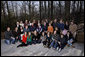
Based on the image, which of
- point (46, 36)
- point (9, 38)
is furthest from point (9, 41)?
point (46, 36)

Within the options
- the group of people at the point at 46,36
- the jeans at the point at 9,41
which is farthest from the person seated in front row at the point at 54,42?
the jeans at the point at 9,41

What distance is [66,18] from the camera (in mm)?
8570

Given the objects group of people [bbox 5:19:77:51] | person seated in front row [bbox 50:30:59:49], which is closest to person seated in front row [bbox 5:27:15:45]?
group of people [bbox 5:19:77:51]

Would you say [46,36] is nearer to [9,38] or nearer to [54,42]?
[54,42]

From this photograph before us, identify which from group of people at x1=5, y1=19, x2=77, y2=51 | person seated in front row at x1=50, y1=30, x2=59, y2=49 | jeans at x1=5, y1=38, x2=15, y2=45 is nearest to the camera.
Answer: person seated in front row at x1=50, y1=30, x2=59, y2=49

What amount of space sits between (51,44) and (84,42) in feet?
7.11

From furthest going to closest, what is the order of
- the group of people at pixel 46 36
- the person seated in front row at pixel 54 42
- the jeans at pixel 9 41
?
the jeans at pixel 9 41, the group of people at pixel 46 36, the person seated in front row at pixel 54 42

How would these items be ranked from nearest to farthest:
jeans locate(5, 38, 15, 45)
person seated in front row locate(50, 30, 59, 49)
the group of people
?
person seated in front row locate(50, 30, 59, 49) < the group of people < jeans locate(5, 38, 15, 45)

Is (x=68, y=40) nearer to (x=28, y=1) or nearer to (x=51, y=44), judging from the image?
(x=51, y=44)

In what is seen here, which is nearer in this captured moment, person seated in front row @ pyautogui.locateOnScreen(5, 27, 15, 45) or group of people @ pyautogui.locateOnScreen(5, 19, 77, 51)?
group of people @ pyautogui.locateOnScreen(5, 19, 77, 51)

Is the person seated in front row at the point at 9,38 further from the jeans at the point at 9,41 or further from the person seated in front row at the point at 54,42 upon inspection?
the person seated in front row at the point at 54,42

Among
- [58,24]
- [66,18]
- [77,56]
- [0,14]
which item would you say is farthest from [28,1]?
[77,56]

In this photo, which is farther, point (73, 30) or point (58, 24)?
point (58, 24)

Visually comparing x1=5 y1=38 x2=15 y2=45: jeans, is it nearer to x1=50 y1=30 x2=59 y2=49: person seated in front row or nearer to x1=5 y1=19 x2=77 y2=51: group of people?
x1=5 y1=19 x2=77 y2=51: group of people
